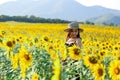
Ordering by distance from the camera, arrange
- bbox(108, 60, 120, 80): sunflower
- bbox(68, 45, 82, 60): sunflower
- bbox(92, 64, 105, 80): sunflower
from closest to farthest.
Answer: bbox(108, 60, 120, 80): sunflower, bbox(92, 64, 105, 80): sunflower, bbox(68, 45, 82, 60): sunflower

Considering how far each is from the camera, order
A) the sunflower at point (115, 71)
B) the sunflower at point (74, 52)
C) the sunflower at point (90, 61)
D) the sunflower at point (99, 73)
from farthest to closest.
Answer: the sunflower at point (74, 52)
the sunflower at point (90, 61)
the sunflower at point (99, 73)
the sunflower at point (115, 71)

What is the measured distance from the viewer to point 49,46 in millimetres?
8477

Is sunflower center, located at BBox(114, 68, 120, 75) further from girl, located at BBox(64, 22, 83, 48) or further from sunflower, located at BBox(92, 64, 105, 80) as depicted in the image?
girl, located at BBox(64, 22, 83, 48)

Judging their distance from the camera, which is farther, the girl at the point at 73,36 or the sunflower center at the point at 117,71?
the girl at the point at 73,36

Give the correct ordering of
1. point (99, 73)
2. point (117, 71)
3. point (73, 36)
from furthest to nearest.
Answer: point (73, 36) → point (99, 73) → point (117, 71)

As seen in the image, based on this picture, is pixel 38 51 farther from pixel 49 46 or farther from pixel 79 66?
pixel 79 66

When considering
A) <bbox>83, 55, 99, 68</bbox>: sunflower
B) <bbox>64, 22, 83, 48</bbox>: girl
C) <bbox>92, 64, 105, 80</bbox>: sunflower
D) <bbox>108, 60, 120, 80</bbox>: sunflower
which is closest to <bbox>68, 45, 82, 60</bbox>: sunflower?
<bbox>64, 22, 83, 48</bbox>: girl

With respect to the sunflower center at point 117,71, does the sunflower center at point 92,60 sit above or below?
below

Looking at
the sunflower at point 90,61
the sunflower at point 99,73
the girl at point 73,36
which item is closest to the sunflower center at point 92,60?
the sunflower at point 90,61

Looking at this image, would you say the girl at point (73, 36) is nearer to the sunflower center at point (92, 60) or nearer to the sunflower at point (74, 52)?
the sunflower at point (74, 52)

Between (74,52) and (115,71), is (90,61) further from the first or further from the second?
(115,71)

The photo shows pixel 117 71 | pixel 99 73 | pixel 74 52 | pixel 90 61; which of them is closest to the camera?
pixel 117 71

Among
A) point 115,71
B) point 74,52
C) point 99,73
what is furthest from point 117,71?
point 74,52

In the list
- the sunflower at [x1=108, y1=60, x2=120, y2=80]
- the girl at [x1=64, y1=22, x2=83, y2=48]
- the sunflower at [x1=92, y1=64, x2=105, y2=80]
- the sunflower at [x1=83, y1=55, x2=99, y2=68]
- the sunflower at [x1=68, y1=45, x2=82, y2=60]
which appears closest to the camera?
the sunflower at [x1=108, y1=60, x2=120, y2=80]
